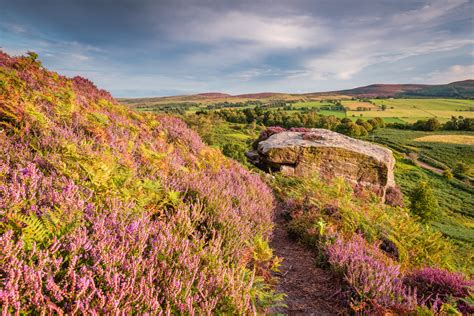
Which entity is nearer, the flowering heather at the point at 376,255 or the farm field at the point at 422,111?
the flowering heather at the point at 376,255

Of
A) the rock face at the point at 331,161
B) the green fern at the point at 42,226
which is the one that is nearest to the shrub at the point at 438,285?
the green fern at the point at 42,226

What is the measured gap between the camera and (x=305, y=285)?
3.42m

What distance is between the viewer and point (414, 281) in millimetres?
3227

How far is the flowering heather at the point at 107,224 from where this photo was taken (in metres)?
1.47

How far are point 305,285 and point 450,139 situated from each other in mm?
102097

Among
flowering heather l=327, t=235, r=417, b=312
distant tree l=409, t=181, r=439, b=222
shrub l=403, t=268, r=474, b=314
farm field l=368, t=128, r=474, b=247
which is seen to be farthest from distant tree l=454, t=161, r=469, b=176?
flowering heather l=327, t=235, r=417, b=312

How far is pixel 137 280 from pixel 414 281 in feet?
11.3

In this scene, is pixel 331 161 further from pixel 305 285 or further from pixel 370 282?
pixel 370 282

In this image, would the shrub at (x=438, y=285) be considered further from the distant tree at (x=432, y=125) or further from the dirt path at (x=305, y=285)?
the distant tree at (x=432, y=125)

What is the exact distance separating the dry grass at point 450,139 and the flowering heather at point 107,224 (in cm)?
9603

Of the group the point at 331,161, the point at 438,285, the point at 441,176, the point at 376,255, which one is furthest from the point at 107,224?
the point at 441,176

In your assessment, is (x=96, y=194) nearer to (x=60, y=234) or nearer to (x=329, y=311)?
(x=60, y=234)

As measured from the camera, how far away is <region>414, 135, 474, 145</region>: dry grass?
76250mm

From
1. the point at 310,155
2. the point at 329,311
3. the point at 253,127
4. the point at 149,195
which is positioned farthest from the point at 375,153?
the point at 253,127
